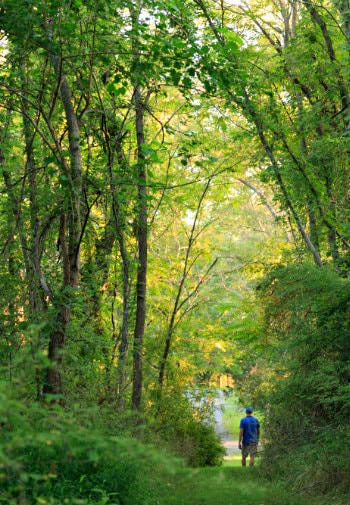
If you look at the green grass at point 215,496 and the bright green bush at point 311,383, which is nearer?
the green grass at point 215,496

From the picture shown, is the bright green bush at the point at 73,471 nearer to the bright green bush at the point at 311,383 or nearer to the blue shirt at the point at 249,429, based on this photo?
the bright green bush at the point at 311,383

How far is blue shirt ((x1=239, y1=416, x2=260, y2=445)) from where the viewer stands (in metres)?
16.5

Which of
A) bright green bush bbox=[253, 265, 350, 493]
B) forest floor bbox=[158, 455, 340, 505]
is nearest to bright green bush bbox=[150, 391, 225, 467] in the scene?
bright green bush bbox=[253, 265, 350, 493]

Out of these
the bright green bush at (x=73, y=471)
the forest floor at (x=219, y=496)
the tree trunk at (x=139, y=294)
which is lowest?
the forest floor at (x=219, y=496)

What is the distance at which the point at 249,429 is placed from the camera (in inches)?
652

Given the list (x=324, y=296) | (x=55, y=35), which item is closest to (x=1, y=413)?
(x=55, y=35)

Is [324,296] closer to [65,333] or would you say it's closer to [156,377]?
[65,333]

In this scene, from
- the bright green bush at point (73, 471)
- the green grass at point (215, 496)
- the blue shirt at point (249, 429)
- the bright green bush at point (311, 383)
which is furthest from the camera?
the blue shirt at point (249, 429)

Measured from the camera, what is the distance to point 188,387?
684 inches

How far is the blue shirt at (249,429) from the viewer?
16.5 metres

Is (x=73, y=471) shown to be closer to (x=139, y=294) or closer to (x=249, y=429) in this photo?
(x=139, y=294)

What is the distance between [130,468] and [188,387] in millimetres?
9527

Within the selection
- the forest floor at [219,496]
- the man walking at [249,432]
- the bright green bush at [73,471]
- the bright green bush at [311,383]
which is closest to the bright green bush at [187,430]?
the man walking at [249,432]

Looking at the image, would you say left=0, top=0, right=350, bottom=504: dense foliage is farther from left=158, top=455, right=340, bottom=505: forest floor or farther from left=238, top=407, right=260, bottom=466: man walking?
left=238, top=407, right=260, bottom=466: man walking
